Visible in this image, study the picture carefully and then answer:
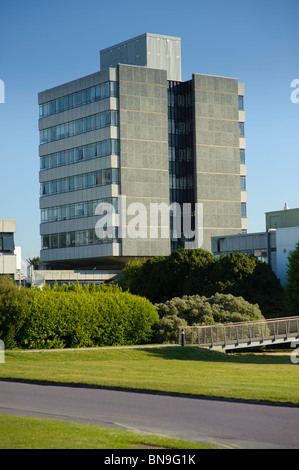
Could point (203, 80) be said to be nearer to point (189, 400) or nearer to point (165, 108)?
point (165, 108)

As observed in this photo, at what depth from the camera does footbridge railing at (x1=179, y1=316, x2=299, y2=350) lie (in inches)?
1689

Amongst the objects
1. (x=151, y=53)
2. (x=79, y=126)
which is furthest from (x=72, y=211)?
(x=151, y=53)

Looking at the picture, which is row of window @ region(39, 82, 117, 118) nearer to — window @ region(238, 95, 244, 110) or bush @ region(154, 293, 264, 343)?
window @ region(238, 95, 244, 110)

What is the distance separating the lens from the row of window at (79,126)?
94062 millimetres

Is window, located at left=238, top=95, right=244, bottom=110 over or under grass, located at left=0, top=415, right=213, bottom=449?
over

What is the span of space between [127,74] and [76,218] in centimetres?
2092

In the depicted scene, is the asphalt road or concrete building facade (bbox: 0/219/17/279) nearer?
the asphalt road

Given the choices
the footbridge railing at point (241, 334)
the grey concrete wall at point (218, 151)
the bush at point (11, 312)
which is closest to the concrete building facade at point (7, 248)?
the footbridge railing at point (241, 334)

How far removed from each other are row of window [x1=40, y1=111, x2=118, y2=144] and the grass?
82619 mm

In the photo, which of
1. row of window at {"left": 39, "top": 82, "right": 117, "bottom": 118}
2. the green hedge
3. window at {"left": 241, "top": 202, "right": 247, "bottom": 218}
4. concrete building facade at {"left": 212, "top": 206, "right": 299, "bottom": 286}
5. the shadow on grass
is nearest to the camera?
the green hedge

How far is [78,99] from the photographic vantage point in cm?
9825

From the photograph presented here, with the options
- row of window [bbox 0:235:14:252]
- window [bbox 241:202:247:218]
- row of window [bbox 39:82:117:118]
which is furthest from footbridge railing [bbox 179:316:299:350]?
window [bbox 241:202:247:218]

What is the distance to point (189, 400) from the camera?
18.6 meters

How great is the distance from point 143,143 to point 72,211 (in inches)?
546
